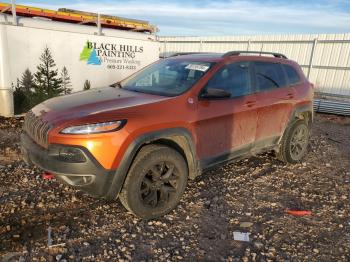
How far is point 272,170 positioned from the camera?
5.58m

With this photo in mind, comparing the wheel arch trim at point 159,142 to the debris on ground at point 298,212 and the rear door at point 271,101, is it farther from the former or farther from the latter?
the rear door at point 271,101

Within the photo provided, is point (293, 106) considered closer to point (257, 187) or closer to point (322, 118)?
point (257, 187)

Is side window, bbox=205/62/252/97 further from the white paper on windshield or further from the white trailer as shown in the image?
the white trailer

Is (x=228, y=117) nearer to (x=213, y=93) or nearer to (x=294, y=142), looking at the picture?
(x=213, y=93)

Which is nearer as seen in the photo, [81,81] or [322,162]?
[322,162]

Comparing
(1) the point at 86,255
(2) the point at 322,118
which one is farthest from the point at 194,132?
(2) the point at 322,118

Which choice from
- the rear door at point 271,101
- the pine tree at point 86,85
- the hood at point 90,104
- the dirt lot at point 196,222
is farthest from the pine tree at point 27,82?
the rear door at point 271,101

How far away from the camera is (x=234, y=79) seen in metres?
4.50

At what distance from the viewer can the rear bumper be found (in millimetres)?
3188

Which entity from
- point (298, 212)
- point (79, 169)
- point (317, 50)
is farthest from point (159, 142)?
point (317, 50)

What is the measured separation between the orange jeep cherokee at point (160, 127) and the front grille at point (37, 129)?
0.04ft

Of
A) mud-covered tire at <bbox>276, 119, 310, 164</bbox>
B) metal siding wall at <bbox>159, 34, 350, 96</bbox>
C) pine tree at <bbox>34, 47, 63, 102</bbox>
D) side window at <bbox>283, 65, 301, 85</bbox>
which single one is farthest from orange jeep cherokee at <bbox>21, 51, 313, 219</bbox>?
metal siding wall at <bbox>159, 34, 350, 96</bbox>

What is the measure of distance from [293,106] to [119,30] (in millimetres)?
7678

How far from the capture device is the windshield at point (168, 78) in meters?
4.09
